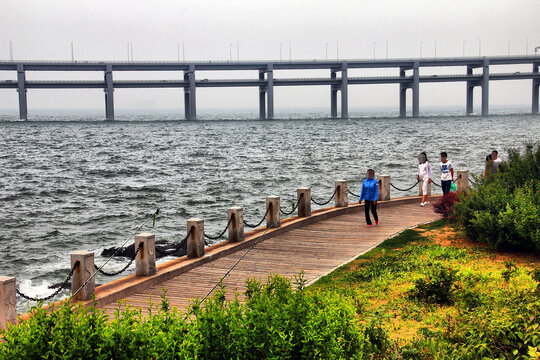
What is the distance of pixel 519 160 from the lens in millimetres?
14594

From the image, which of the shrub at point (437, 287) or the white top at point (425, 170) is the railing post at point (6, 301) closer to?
the shrub at point (437, 287)

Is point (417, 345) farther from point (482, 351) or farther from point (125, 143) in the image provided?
point (125, 143)

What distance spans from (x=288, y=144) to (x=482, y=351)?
218ft

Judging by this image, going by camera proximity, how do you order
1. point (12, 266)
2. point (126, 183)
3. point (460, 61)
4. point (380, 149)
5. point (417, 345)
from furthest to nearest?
point (460, 61) < point (380, 149) < point (126, 183) < point (12, 266) < point (417, 345)

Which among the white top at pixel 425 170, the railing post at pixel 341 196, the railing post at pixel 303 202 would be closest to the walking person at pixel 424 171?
the white top at pixel 425 170

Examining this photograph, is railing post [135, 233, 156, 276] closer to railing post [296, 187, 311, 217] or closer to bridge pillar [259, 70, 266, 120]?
railing post [296, 187, 311, 217]

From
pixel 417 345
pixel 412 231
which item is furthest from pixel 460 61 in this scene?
pixel 417 345

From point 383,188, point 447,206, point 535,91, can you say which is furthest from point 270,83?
point 447,206

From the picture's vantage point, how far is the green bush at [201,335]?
194 inches

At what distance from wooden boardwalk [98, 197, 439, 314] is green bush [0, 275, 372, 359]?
318 cm

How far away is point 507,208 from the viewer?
11609 mm

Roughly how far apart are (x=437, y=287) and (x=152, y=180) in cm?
3485

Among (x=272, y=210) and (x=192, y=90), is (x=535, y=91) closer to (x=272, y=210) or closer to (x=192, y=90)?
(x=192, y=90)

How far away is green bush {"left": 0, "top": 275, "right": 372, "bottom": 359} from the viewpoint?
4.93 meters
